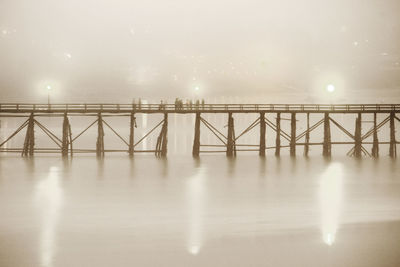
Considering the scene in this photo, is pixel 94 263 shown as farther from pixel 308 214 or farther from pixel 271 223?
pixel 308 214

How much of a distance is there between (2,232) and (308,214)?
1197cm

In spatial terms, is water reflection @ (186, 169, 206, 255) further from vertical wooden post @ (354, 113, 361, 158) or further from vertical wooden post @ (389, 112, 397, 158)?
vertical wooden post @ (389, 112, 397, 158)

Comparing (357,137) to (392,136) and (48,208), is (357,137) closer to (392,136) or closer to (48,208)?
(392,136)

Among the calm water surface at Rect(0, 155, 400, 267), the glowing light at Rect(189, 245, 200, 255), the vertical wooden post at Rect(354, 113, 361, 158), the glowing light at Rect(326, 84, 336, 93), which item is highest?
the glowing light at Rect(326, 84, 336, 93)

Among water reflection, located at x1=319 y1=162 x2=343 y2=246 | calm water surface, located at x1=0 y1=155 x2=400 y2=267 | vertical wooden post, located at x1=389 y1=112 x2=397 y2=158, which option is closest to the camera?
calm water surface, located at x1=0 y1=155 x2=400 y2=267

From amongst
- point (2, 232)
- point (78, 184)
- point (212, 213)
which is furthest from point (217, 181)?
point (2, 232)

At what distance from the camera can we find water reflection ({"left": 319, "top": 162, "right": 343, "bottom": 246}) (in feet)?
68.0

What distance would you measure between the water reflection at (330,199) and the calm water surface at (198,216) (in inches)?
2.2

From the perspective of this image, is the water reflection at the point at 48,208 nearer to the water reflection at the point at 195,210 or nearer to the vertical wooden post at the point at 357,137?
the water reflection at the point at 195,210

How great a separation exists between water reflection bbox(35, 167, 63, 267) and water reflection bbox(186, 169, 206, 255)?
13.7 ft

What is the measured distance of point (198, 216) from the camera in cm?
2380

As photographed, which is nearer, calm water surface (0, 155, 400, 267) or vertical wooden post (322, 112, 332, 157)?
calm water surface (0, 155, 400, 267)

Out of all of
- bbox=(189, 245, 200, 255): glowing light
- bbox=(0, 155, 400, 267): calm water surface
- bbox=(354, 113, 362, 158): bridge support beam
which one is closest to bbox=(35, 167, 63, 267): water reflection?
bbox=(0, 155, 400, 267): calm water surface

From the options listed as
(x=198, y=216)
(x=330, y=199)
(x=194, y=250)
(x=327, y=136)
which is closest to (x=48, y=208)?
(x=198, y=216)
